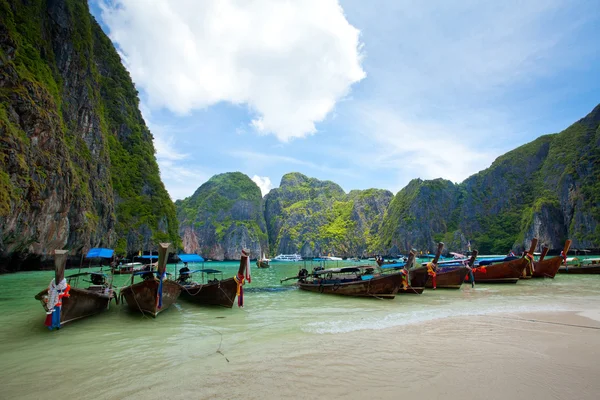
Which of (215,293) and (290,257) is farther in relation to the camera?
(290,257)

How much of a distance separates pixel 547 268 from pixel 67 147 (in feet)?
175

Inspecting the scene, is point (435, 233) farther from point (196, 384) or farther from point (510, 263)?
point (196, 384)

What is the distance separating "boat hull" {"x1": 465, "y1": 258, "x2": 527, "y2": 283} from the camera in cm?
2417

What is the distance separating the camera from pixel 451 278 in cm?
2220

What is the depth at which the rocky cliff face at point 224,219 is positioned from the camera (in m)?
134

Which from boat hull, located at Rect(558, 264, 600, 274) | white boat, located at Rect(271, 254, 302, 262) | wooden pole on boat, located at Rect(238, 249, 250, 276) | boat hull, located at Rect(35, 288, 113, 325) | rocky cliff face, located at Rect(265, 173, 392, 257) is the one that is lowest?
white boat, located at Rect(271, 254, 302, 262)

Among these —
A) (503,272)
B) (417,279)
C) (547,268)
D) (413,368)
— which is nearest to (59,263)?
(413,368)

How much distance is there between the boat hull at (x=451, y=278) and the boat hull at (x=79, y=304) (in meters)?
21.4

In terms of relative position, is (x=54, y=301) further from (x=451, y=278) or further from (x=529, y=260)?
(x=529, y=260)

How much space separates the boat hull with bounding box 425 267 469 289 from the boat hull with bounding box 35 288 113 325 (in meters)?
21.4

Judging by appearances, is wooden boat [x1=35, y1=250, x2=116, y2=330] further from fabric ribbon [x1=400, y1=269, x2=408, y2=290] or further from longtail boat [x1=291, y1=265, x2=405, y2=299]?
fabric ribbon [x1=400, y1=269, x2=408, y2=290]

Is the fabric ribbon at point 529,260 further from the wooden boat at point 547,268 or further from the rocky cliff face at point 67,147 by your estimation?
the rocky cliff face at point 67,147

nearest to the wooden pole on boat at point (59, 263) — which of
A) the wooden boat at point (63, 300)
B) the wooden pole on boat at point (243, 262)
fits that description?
the wooden boat at point (63, 300)

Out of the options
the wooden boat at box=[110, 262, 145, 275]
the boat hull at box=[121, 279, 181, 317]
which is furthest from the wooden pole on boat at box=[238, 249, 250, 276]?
the wooden boat at box=[110, 262, 145, 275]
